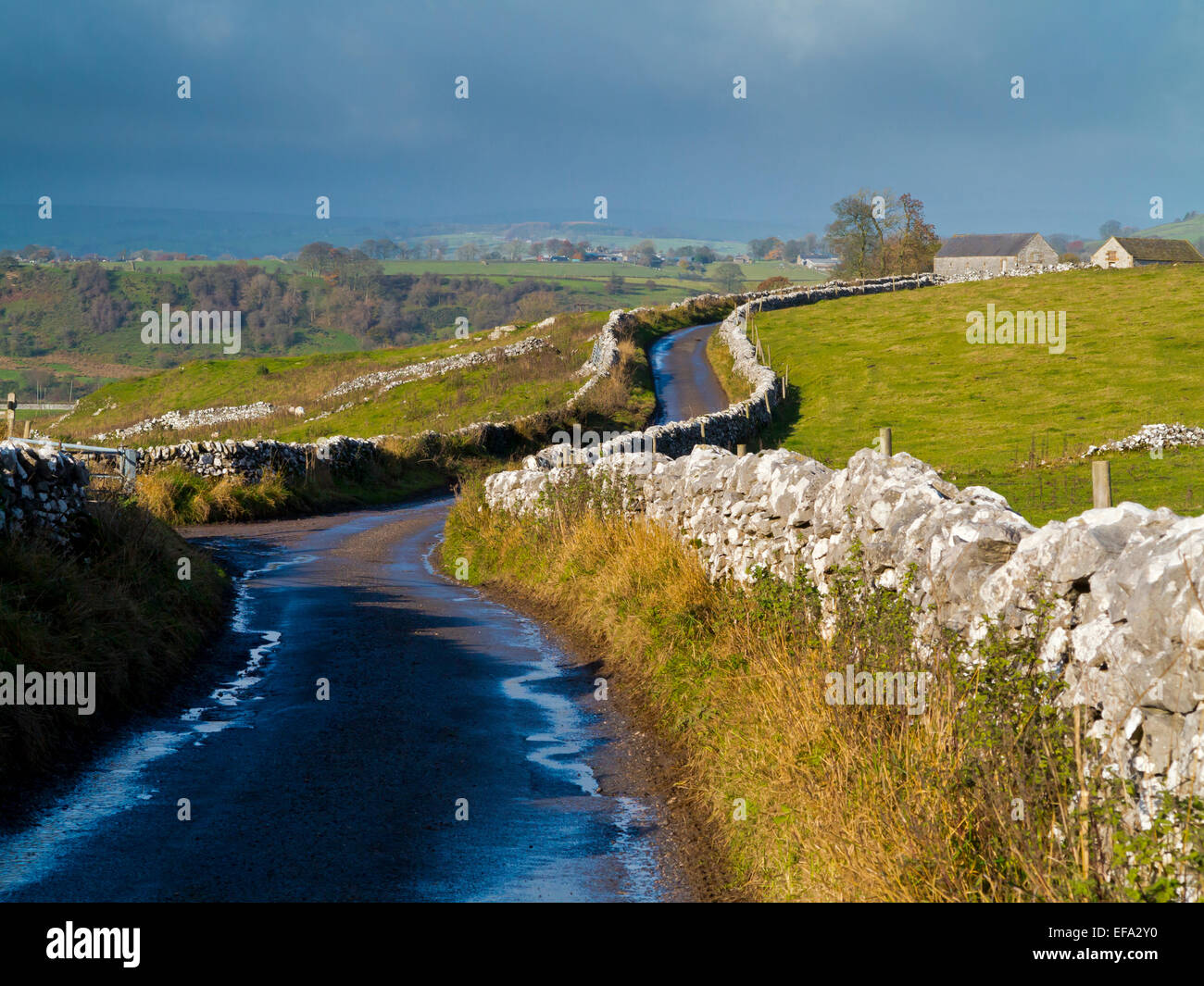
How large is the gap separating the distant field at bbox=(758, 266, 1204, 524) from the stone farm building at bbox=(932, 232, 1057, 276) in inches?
1866

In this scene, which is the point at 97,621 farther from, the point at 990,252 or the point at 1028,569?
the point at 990,252

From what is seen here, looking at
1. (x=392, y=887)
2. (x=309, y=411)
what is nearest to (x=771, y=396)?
(x=309, y=411)

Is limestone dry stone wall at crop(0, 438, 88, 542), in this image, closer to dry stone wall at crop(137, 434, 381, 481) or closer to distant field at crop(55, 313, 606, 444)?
dry stone wall at crop(137, 434, 381, 481)

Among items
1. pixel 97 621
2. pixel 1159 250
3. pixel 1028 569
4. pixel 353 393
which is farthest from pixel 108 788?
pixel 1159 250

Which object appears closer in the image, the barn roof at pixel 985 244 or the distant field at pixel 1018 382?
the distant field at pixel 1018 382

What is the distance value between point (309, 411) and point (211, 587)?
46.2 m

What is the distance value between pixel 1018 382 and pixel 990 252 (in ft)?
271

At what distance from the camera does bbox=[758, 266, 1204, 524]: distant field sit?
26.1m

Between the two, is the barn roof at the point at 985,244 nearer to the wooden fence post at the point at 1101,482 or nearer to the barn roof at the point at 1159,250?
the barn roof at the point at 1159,250

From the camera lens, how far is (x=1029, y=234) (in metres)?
122

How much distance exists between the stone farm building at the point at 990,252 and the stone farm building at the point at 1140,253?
12717 mm

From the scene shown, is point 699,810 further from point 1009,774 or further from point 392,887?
point 1009,774

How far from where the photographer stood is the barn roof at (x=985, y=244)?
11869cm

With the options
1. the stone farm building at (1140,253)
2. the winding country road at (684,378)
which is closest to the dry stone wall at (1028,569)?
the winding country road at (684,378)
